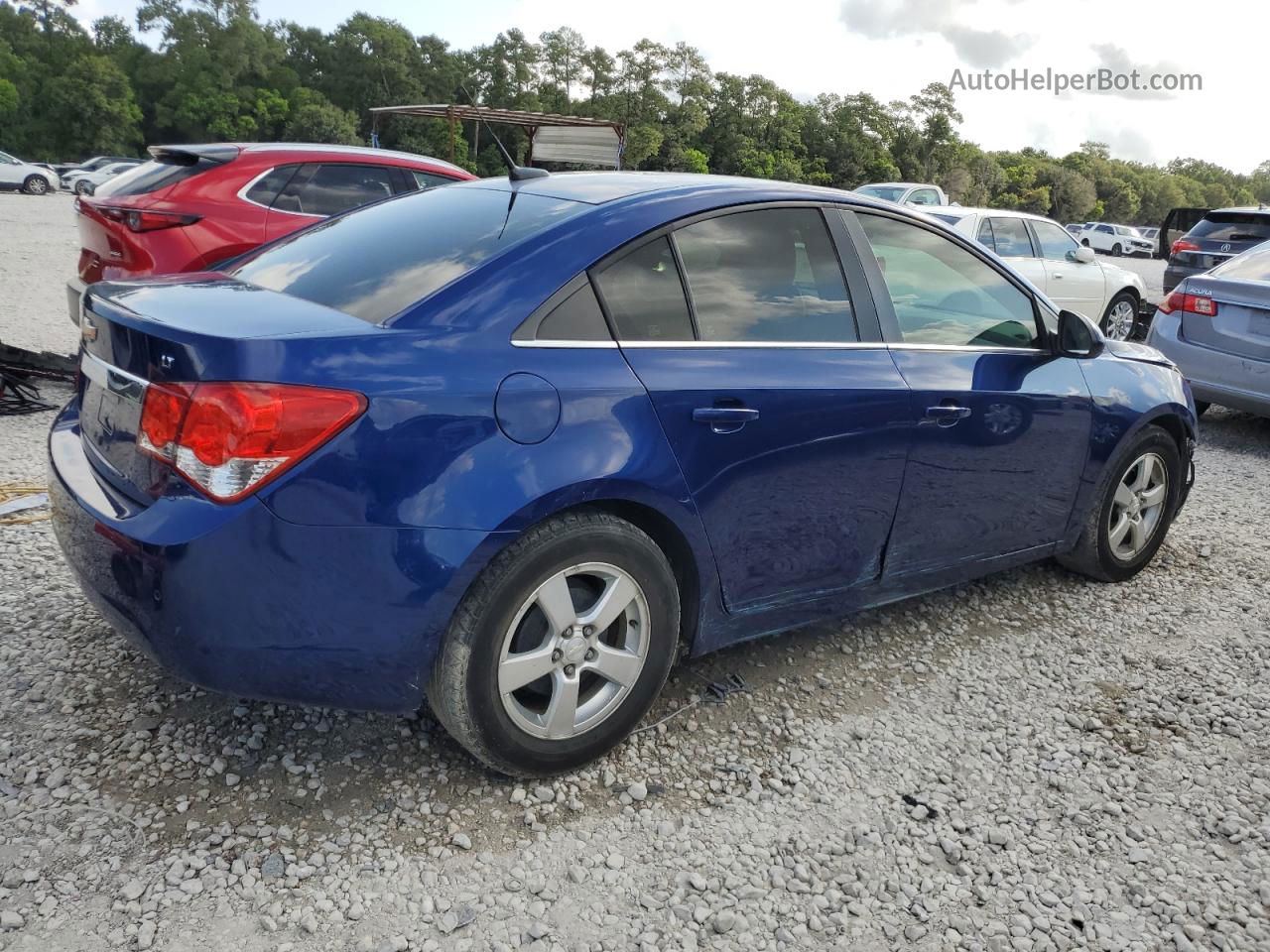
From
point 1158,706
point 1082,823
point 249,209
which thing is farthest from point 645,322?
point 249,209

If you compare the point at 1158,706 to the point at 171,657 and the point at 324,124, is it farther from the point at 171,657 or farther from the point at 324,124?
the point at 324,124

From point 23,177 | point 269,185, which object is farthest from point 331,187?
point 23,177

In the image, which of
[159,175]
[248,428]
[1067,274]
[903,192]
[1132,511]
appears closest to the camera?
[248,428]

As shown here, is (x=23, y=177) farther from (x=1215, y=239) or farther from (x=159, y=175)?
(x=1215, y=239)

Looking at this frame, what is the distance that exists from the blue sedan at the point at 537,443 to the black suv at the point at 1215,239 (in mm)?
10741

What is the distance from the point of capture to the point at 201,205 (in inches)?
245

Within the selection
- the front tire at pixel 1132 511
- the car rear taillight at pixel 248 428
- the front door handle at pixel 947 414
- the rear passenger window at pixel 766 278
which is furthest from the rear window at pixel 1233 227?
the car rear taillight at pixel 248 428

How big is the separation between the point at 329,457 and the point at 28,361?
4.73 metres

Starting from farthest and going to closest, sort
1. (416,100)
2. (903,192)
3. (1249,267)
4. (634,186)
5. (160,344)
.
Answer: (416,100), (903,192), (1249,267), (634,186), (160,344)

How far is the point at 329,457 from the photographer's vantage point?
2189mm

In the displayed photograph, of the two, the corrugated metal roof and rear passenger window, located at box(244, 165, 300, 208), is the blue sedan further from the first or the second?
rear passenger window, located at box(244, 165, 300, 208)

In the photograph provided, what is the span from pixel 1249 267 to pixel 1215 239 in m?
6.21

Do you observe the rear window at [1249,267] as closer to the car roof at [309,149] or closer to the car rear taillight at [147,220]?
the car roof at [309,149]

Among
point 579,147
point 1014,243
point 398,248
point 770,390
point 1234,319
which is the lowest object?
point 770,390
